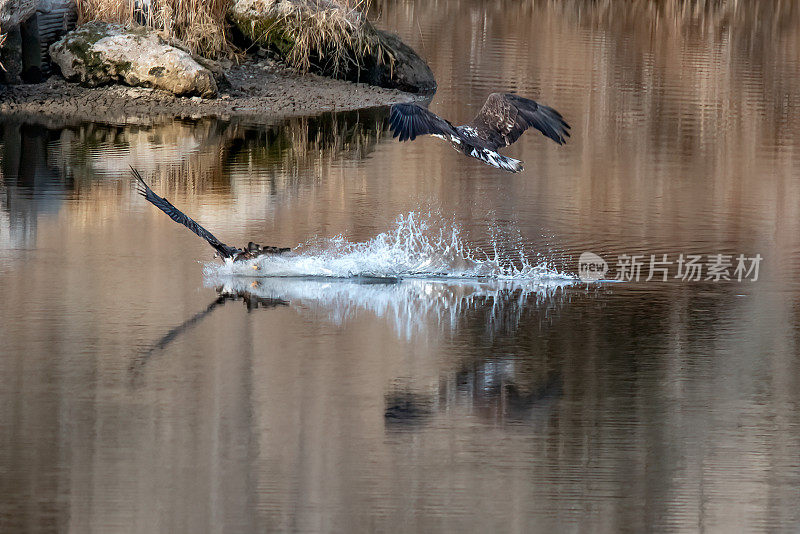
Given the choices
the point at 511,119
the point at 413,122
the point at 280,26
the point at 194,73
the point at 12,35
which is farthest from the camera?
the point at 280,26

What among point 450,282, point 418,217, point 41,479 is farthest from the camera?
point 418,217

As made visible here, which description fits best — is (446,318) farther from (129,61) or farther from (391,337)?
(129,61)

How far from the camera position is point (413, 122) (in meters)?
8.14

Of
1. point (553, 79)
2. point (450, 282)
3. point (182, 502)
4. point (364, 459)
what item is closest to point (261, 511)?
point (182, 502)

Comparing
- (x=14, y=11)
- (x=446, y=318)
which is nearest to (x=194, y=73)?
(x=14, y=11)

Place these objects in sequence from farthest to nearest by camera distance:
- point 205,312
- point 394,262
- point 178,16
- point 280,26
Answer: point 280,26 → point 178,16 → point 394,262 → point 205,312

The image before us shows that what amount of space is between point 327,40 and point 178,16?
1883 millimetres

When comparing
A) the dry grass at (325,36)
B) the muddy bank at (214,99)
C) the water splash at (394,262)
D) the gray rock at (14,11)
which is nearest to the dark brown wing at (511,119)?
the water splash at (394,262)

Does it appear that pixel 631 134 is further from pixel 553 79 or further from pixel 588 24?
pixel 588 24

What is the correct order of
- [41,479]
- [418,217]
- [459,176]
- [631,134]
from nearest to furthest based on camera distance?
[41,479], [418,217], [459,176], [631,134]

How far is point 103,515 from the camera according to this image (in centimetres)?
518

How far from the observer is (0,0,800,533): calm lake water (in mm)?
5426

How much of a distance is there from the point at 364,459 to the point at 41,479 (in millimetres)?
1376

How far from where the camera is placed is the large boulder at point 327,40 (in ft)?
54.2
